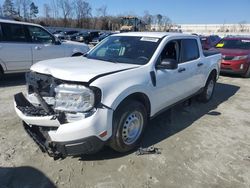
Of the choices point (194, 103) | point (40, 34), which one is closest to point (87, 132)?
point (194, 103)

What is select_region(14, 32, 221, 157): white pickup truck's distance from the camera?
319 centimetres

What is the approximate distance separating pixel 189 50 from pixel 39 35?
16.5 feet

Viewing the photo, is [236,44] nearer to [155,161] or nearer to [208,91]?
[208,91]

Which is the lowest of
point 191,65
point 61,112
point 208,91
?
point 208,91

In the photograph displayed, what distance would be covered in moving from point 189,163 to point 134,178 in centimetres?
90

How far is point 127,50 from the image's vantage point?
4.57m

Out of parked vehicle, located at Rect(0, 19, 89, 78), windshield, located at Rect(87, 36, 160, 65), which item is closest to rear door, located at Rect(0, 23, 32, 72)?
parked vehicle, located at Rect(0, 19, 89, 78)

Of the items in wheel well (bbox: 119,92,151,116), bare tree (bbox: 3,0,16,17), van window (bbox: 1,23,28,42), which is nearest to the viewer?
wheel well (bbox: 119,92,151,116)

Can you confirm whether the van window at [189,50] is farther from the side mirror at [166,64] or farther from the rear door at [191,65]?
the side mirror at [166,64]

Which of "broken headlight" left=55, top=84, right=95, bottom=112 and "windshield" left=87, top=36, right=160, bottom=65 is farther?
"windshield" left=87, top=36, right=160, bottom=65

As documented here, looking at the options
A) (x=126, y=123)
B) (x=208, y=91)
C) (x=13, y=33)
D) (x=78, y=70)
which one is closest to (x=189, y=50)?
(x=208, y=91)

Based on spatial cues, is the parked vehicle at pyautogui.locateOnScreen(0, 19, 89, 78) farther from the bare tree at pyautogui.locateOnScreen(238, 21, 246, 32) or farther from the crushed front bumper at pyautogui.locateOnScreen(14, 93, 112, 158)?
the bare tree at pyautogui.locateOnScreen(238, 21, 246, 32)

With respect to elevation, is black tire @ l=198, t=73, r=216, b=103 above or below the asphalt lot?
above

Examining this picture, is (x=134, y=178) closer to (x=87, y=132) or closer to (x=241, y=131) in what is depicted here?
(x=87, y=132)
